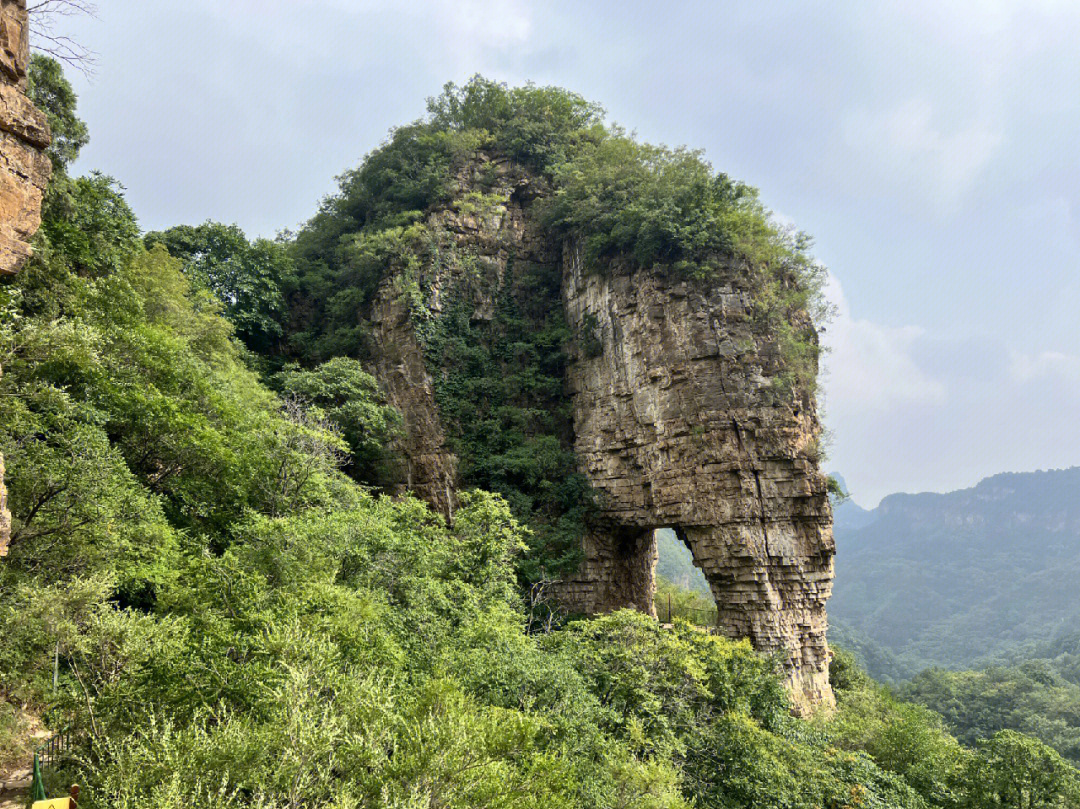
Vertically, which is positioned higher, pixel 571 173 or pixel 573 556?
pixel 571 173

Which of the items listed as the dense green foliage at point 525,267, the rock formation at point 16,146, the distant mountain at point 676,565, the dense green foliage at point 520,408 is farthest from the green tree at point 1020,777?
the distant mountain at point 676,565

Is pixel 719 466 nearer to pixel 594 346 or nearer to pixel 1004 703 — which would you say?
pixel 594 346

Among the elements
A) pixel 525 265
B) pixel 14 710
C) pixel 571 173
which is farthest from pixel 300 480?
pixel 571 173

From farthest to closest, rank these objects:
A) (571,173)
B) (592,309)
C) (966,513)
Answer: (966,513), (571,173), (592,309)

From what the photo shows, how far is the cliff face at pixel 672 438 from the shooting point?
21453 millimetres

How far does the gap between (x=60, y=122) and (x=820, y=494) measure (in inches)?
1033

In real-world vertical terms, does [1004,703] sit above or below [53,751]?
below

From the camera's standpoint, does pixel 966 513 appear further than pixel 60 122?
Yes

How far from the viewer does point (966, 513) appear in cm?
16975

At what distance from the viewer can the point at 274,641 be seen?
9.29 metres

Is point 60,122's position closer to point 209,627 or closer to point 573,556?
point 209,627

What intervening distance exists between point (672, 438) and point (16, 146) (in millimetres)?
19971

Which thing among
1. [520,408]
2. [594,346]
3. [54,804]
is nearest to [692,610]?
[520,408]

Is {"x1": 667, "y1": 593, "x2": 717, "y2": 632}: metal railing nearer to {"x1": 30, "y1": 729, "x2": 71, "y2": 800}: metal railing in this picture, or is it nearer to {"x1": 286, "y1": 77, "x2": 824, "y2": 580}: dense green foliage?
{"x1": 286, "y1": 77, "x2": 824, "y2": 580}: dense green foliage
